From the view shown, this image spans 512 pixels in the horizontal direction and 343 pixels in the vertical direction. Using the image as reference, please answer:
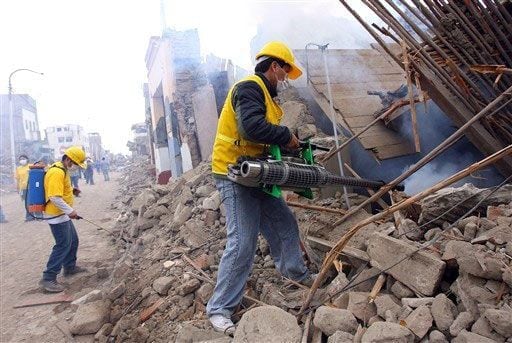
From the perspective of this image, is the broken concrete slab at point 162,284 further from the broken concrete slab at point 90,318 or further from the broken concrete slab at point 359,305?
the broken concrete slab at point 359,305

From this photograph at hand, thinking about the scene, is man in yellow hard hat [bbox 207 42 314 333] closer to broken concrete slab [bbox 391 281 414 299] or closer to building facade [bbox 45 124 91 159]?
broken concrete slab [bbox 391 281 414 299]

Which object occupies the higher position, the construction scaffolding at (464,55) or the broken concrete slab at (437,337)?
the construction scaffolding at (464,55)

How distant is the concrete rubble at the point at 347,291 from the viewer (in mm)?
1844

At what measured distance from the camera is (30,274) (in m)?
5.60

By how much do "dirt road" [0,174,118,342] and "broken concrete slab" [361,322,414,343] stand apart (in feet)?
9.95

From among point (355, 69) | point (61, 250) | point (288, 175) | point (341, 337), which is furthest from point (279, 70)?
point (61, 250)

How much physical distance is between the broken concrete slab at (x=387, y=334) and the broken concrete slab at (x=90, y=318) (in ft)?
8.90

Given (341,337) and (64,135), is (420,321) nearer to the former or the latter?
(341,337)

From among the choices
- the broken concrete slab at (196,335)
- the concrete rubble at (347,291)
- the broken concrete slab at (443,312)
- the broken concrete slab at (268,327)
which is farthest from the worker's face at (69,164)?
the broken concrete slab at (443,312)

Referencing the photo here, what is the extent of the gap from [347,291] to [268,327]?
0.61 m

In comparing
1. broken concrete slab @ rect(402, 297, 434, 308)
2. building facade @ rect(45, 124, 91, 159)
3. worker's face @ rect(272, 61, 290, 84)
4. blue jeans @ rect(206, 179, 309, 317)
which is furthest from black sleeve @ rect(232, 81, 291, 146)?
building facade @ rect(45, 124, 91, 159)

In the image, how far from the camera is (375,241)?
8.36 ft

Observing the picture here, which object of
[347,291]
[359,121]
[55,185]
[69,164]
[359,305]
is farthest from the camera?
[359,121]

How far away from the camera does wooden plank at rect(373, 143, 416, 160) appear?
187 inches
